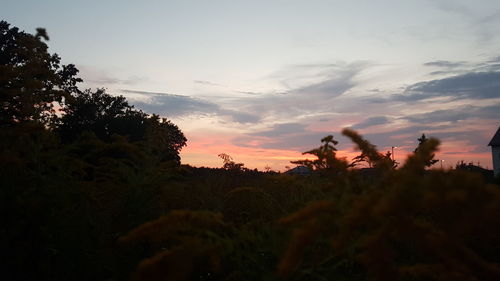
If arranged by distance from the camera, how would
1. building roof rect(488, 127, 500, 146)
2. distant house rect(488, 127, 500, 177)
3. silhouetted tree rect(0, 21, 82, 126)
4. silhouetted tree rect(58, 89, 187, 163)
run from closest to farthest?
silhouetted tree rect(0, 21, 82, 126) → silhouetted tree rect(58, 89, 187, 163) → distant house rect(488, 127, 500, 177) → building roof rect(488, 127, 500, 146)

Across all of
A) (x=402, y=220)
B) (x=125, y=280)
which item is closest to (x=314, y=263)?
(x=402, y=220)

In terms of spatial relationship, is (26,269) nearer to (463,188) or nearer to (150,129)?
(150,129)

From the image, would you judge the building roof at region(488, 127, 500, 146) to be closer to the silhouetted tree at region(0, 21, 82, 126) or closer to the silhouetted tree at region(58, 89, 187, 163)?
the silhouetted tree at region(58, 89, 187, 163)

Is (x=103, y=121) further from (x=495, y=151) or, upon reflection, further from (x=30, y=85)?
(x=495, y=151)

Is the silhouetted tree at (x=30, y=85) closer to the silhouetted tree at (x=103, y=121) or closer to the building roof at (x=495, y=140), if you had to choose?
the silhouetted tree at (x=103, y=121)

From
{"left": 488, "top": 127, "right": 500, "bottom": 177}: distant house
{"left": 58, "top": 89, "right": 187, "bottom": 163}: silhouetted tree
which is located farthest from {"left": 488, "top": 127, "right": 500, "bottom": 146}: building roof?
{"left": 58, "top": 89, "right": 187, "bottom": 163}: silhouetted tree

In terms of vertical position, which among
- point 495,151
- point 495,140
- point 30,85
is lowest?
point 30,85

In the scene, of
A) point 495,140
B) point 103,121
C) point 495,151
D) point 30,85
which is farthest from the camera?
point 495,140

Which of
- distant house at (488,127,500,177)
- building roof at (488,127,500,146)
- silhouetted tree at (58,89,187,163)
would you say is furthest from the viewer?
building roof at (488,127,500,146)

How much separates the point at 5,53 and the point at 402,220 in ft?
121

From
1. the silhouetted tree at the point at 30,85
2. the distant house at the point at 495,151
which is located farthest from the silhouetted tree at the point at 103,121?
the distant house at the point at 495,151

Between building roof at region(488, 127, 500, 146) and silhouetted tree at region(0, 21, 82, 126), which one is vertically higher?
building roof at region(488, 127, 500, 146)

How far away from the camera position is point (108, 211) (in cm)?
516

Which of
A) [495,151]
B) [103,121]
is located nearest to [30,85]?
[103,121]
